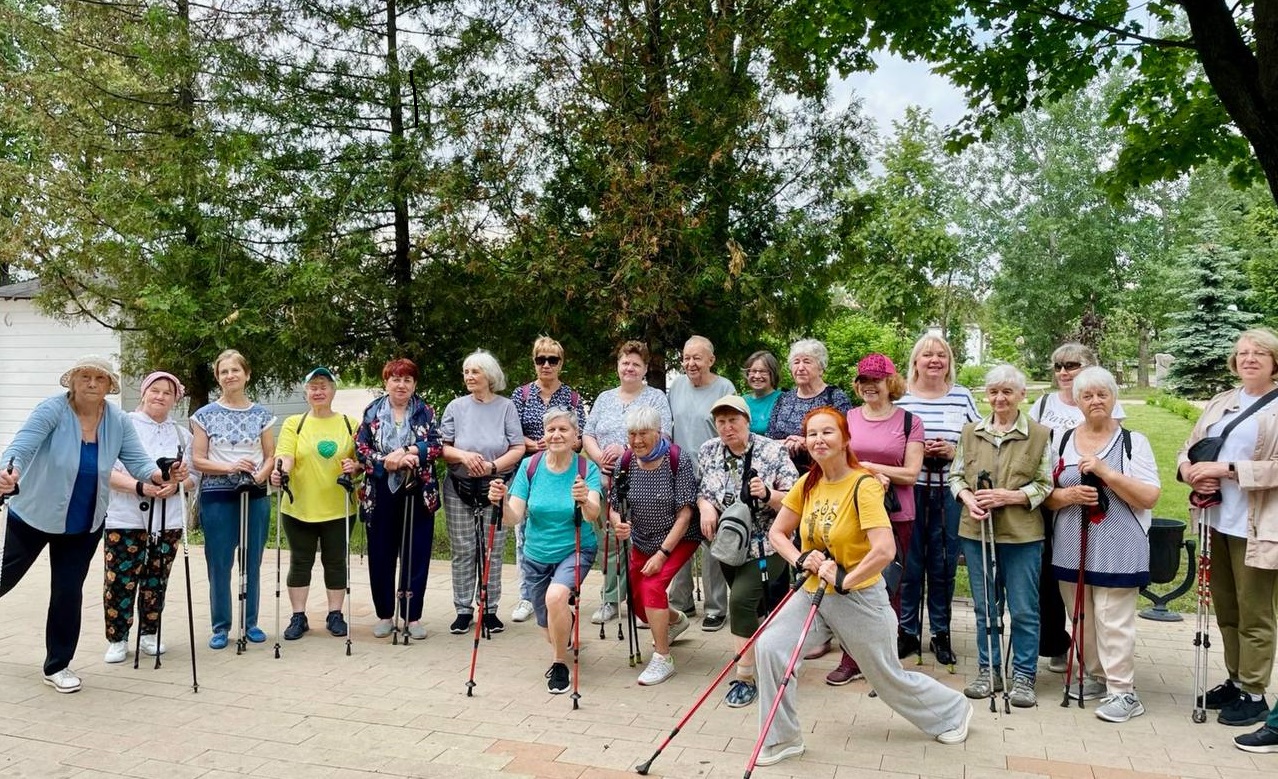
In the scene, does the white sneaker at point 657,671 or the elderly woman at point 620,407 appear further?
the elderly woman at point 620,407

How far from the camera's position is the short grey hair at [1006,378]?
4.96 m

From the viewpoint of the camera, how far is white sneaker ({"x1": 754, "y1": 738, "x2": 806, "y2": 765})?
13.7 ft

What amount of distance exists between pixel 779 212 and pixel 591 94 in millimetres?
2070

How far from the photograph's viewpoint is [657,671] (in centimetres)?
542

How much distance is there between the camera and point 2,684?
545 cm

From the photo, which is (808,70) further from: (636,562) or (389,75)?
(636,562)

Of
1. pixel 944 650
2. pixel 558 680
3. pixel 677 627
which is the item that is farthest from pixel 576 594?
pixel 944 650

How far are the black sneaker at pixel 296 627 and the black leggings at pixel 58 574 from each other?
131cm

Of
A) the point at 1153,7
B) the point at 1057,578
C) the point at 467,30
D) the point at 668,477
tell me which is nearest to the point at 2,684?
the point at 668,477

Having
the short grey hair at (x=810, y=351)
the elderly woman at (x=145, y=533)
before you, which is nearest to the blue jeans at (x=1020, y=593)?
the short grey hair at (x=810, y=351)

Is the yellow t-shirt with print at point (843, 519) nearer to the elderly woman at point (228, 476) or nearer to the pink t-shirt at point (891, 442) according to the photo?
the pink t-shirt at point (891, 442)

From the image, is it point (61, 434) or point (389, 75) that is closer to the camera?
point (61, 434)

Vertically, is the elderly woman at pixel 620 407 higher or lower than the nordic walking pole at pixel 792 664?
higher

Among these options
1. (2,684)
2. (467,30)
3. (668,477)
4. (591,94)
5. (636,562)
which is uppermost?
(467,30)
